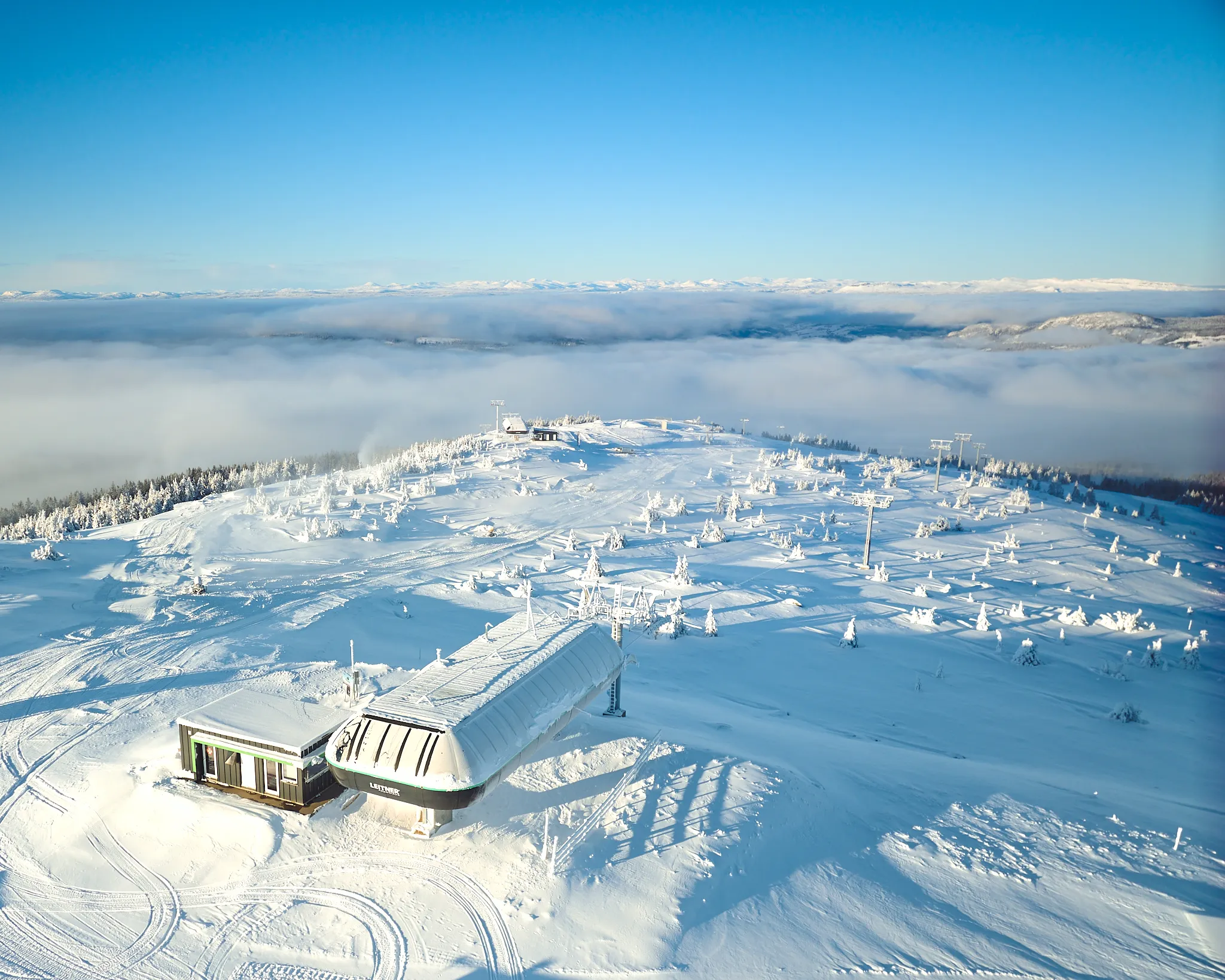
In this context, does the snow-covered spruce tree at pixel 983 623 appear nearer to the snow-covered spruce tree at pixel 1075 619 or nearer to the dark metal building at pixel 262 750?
the snow-covered spruce tree at pixel 1075 619

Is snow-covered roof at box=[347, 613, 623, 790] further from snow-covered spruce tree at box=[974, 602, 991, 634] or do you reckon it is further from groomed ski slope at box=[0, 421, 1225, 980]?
snow-covered spruce tree at box=[974, 602, 991, 634]

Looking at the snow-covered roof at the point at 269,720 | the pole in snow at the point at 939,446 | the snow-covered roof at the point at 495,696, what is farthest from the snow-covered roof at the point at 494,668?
the pole in snow at the point at 939,446

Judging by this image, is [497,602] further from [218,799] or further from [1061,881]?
[1061,881]

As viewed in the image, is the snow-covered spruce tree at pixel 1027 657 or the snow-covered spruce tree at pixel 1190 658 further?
the snow-covered spruce tree at pixel 1190 658

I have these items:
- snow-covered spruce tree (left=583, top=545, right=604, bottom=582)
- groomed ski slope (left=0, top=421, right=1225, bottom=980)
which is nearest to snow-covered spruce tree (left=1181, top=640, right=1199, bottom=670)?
groomed ski slope (left=0, top=421, right=1225, bottom=980)

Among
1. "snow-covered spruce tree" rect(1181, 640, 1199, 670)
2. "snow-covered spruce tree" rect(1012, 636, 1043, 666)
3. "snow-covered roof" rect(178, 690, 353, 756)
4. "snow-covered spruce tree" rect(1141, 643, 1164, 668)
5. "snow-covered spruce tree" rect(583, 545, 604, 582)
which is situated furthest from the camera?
"snow-covered spruce tree" rect(583, 545, 604, 582)

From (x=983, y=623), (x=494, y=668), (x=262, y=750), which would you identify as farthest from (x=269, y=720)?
(x=983, y=623)
